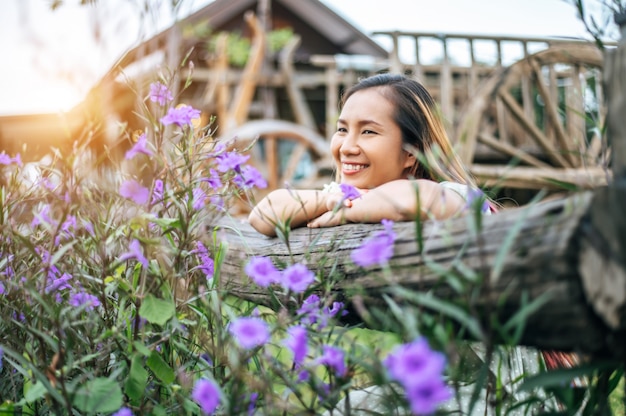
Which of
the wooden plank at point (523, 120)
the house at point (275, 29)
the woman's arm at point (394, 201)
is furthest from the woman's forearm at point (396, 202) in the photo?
the house at point (275, 29)

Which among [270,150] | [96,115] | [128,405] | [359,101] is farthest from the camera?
[270,150]

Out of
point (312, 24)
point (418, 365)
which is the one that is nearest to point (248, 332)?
point (418, 365)

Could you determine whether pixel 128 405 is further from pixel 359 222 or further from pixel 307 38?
pixel 307 38

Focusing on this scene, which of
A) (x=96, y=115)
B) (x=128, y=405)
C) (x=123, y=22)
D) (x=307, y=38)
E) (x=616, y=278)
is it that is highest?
(x=307, y=38)

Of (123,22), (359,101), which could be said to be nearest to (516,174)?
(359,101)

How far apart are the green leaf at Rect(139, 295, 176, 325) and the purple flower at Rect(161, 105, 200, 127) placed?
396mm

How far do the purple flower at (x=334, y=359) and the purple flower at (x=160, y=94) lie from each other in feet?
2.59

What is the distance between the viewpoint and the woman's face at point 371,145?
1.88m

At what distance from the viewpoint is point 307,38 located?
12.0 m

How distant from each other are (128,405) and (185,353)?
0.20 metres

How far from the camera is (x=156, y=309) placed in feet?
3.82

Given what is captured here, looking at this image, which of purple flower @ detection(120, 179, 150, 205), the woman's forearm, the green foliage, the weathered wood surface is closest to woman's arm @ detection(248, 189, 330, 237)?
the woman's forearm

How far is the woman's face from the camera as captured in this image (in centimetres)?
188

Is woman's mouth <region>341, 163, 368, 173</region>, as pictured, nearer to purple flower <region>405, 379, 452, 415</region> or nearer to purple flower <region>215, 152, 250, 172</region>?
purple flower <region>215, 152, 250, 172</region>
